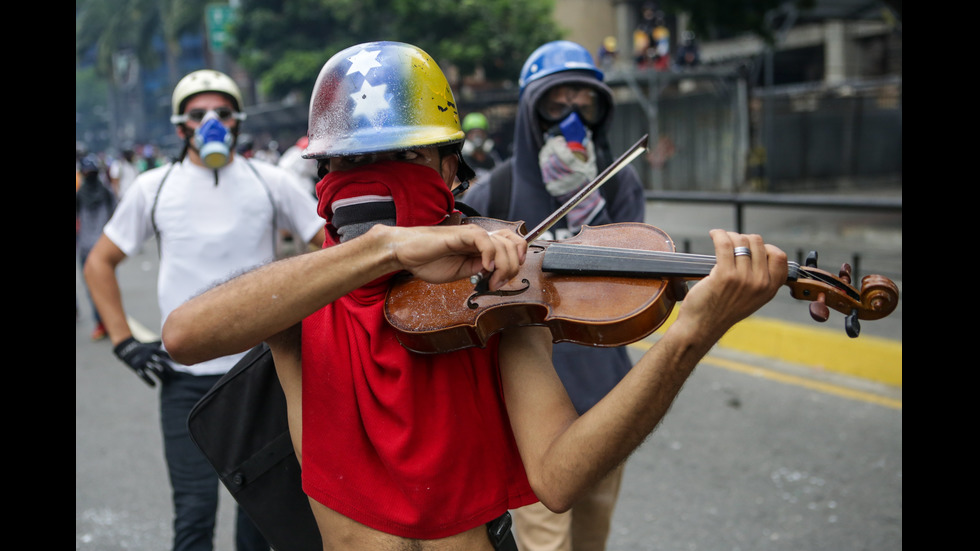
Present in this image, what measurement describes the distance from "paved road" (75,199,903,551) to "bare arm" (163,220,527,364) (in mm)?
2238

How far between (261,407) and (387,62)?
84 cm

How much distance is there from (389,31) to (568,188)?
19862 mm

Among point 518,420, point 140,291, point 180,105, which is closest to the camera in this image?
point 518,420

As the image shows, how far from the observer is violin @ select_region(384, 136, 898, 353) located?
1501 mm

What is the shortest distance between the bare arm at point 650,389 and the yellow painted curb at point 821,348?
476cm

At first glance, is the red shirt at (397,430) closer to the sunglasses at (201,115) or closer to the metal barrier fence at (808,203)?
the sunglasses at (201,115)

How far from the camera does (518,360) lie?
1715 millimetres

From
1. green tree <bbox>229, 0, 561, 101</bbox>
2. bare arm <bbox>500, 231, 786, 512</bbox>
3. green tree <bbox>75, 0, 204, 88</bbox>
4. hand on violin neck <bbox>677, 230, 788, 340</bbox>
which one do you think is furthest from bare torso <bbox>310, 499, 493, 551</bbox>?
green tree <bbox>75, 0, 204, 88</bbox>

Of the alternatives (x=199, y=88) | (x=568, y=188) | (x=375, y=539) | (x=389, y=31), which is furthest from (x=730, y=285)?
(x=389, y=31)

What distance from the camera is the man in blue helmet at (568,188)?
9.28ft

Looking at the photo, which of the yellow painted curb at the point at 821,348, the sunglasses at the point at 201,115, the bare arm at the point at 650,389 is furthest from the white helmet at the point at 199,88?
the yellow painted curb at the point at 821,348

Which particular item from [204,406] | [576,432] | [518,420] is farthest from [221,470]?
[576,432]

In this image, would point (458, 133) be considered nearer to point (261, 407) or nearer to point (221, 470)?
point (261, 407)

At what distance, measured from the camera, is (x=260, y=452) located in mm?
1992
